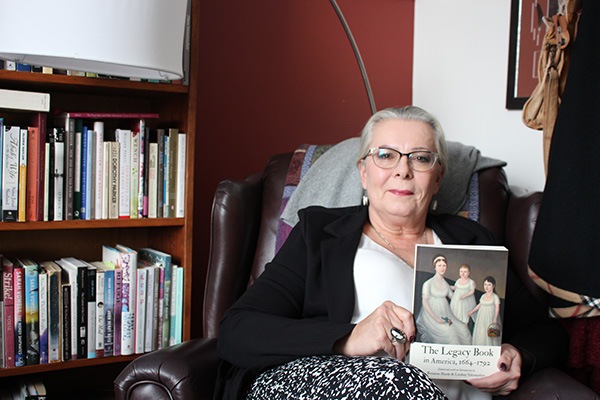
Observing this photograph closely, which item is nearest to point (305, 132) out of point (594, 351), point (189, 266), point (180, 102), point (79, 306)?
point (180, 102)

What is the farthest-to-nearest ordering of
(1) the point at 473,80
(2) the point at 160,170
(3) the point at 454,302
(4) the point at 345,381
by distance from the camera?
(1) the point at 473,80 < (2) the point at 160,170 < (3) the point at 454,302 < (4) the point at 345,381

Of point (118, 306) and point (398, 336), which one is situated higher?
point (398, 336)

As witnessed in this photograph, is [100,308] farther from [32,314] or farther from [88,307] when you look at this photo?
[32,314]

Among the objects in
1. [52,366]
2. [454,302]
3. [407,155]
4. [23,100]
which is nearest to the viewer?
[454,302]

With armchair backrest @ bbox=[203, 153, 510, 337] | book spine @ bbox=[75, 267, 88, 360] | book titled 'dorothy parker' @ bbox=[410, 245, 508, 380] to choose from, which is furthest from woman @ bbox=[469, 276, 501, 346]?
book spine @ bbox=[75, 267, 88, 360]

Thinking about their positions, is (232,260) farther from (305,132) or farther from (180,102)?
(305,132)

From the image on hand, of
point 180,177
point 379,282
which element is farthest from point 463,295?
point 180,177

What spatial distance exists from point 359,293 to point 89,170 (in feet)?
3.14

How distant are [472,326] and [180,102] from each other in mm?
1234

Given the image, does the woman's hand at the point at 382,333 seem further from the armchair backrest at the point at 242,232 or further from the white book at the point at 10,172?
the white book at the point at 10,172

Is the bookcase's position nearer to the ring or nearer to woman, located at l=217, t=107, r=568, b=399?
woman, located at l=217, t=107, r=568, b=399

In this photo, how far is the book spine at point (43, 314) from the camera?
179 centimetres

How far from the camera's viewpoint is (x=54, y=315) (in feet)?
5.93

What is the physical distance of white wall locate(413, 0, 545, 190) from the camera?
2.19 metres
